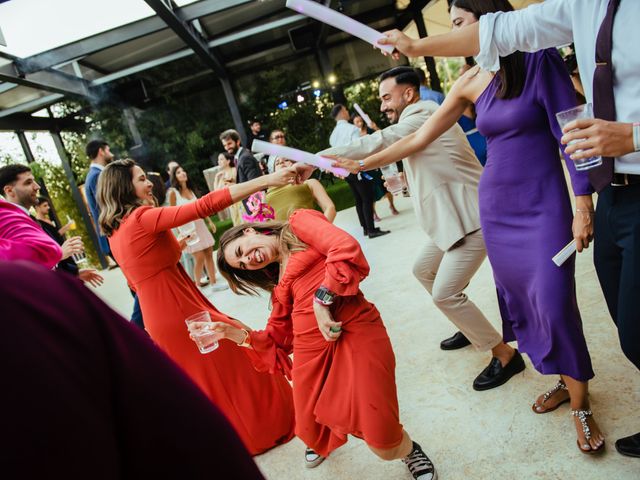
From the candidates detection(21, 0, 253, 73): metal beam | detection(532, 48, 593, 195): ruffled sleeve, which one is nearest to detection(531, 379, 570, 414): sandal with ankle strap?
detection(532, 48, 593, 195): ruffled sleeve

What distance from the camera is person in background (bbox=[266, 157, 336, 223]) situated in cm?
366

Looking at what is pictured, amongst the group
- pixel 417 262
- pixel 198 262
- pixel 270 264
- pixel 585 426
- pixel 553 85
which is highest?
pixel 553 85

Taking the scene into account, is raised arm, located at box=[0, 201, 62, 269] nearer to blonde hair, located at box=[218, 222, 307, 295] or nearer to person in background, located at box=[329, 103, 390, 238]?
blonde hair, located at box=[218, 222, 307, 295]

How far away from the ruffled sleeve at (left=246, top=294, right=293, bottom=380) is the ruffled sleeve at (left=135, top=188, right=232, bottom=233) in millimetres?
568

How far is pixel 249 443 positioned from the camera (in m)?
2.58

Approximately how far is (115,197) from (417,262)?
1794 millimetres

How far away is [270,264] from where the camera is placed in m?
2.31

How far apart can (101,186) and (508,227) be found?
2136 millimetres

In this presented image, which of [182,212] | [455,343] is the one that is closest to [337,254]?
[182,212]

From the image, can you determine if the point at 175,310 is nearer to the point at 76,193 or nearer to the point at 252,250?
the point at 252,250

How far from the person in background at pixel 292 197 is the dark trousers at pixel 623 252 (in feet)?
7.31

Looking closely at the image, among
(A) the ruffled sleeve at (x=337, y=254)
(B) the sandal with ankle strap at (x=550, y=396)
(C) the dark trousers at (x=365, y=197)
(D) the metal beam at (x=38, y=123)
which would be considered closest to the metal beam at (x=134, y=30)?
(C) the dark trousers at (x=365, y=197)

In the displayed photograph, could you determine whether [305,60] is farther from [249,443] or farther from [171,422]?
[171,422]

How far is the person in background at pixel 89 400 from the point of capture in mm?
417
